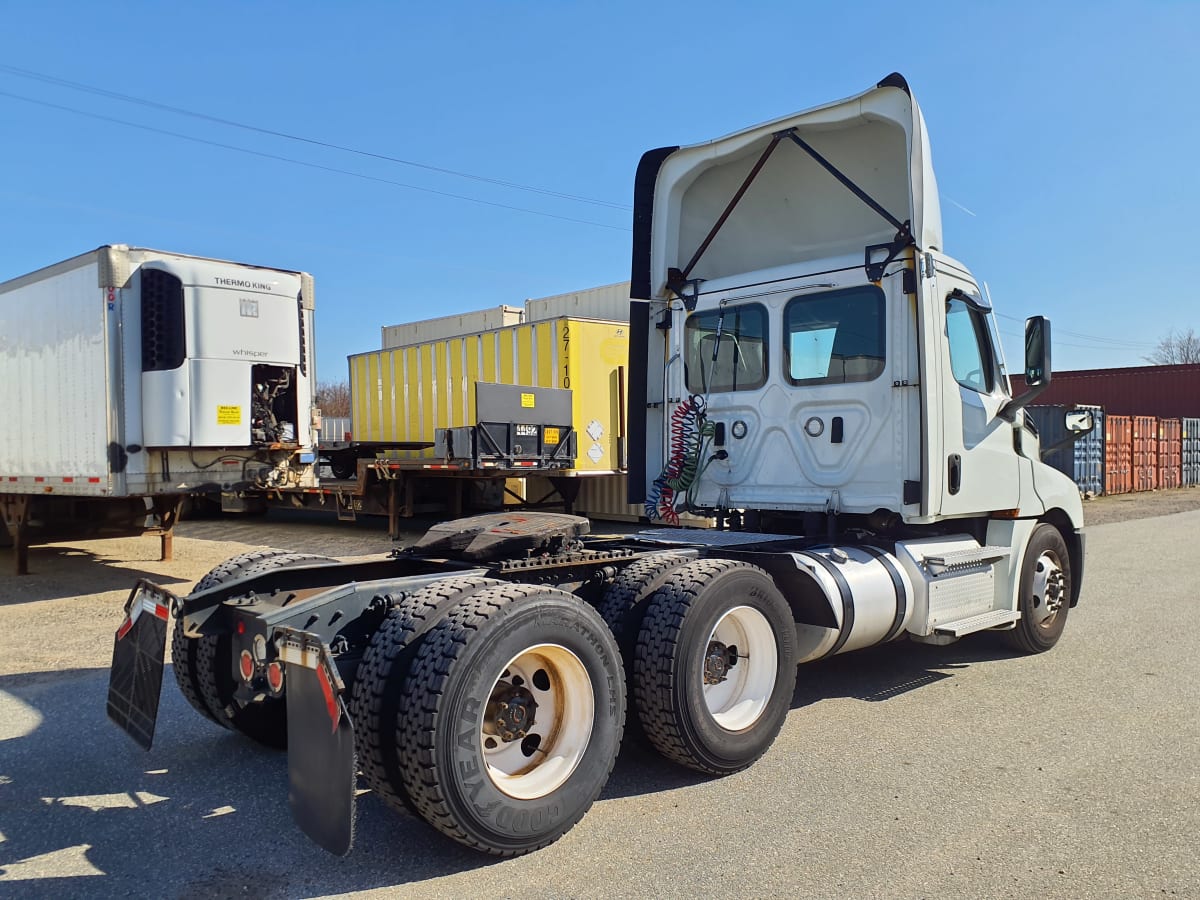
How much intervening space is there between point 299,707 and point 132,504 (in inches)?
354

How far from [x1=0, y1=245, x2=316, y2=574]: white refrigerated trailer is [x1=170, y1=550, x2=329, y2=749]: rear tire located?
512 cm

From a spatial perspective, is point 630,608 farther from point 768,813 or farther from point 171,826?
point 171,826

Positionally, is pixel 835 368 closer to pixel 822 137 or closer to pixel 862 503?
pixel 862 503

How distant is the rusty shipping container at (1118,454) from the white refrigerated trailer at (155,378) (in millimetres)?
23292

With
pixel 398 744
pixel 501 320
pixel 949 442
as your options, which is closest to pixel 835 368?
pixel 949 442

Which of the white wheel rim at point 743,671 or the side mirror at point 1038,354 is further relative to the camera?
the side mirror at point 1038,354

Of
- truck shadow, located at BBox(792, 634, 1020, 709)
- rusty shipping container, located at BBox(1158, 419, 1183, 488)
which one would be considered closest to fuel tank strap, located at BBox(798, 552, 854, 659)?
truck shadow, located at BBox(792, 634, 1020, 709)

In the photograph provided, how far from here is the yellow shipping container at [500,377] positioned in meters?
13.7

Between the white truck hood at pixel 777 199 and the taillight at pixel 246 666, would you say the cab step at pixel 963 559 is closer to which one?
the white truck hood at pixel 777 199

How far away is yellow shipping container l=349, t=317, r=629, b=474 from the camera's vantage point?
45.1ft

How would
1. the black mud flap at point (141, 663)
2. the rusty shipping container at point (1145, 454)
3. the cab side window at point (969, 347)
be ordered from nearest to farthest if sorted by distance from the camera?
the black mud flap at point (141, 663)
the cab side window at point (969, 347)
the rusty shipping container at point (1145, 454)

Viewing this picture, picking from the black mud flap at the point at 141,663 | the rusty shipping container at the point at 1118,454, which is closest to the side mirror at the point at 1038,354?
the black mud flap at the point at 141,663

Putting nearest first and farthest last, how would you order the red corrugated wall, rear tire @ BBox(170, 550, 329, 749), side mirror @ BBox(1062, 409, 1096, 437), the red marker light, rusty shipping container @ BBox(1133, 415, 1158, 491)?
the red marker light, rear tire @ BBox(170, 550, 329, 749), side mirror @ BBox(1062, 409, 1096, 437), rusty shipping container @ BBox(1133, 415, 1158, 491), the red corrugated wall

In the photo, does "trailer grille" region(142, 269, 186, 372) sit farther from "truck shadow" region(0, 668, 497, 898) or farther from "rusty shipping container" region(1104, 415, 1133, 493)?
"rusty shipping container" region(1104, 415, 1133, 493)
